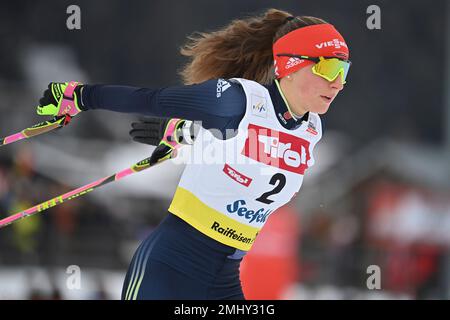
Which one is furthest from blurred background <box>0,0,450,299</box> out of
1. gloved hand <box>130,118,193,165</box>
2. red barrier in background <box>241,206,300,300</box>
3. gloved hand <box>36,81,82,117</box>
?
gloved hand <box>36,81,82,117</box>

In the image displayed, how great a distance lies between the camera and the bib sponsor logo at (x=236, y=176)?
3381mm

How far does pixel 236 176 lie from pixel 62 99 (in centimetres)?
74

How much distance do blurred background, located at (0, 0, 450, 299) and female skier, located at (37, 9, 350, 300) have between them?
147 inches

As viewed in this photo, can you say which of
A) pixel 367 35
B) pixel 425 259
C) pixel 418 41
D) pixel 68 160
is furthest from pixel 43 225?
pixel 418 41

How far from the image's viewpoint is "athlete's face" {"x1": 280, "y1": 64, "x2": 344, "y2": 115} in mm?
3445

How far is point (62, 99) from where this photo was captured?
354 centimetres

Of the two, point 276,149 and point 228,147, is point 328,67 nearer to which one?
point 276,149

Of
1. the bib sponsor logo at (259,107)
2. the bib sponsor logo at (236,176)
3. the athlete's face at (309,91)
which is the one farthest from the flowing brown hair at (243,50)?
the bib sponsor logo at (236,176)

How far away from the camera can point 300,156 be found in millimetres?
3498

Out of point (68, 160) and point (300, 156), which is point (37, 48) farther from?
point (300, 156)

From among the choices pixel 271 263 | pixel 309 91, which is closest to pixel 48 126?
pixel 309 91

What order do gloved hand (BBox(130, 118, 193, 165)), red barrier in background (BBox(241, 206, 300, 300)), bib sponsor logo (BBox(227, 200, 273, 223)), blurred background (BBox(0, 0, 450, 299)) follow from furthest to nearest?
blurred background (BBox(0, 0, 450, 299)), red barrier in background (BBox(241, 206, 300, 300)), gloved hand (BBox(130, 118, 193, 165)), bib sponsor logo (BBox(227, 200, 273, 223))

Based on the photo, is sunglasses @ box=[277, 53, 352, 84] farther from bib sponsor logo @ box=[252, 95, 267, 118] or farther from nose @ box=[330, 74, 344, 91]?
bib sponsor logo @ box=[252, 95, 267, 118]
